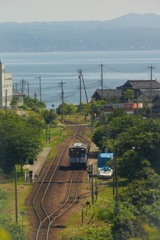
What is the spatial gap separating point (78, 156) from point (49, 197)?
408cm

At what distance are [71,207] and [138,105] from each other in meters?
21.1

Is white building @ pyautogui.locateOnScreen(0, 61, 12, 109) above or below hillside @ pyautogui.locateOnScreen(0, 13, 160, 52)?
below

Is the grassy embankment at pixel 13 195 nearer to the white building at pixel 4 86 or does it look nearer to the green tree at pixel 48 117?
the green tree at pixel 48 117

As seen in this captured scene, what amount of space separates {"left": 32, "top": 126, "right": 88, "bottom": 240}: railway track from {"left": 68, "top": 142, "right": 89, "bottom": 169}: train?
25cm

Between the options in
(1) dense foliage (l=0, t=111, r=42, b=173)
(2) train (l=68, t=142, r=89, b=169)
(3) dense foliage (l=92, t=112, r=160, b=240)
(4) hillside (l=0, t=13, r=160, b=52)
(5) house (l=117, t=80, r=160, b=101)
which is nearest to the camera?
(3) dense foliage (l=92, t=112, r=160, b=240)

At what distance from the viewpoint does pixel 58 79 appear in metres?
85.8

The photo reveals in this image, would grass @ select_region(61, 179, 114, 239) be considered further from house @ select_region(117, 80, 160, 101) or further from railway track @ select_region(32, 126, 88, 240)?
house @ select_region(117, 80, 160, 101)

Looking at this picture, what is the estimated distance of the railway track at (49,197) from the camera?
11773 mm

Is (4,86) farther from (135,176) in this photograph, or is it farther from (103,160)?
(135,176)

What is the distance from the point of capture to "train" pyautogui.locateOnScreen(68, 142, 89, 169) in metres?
A: 18.5

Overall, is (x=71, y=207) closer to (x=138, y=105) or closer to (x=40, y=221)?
(x=40, y=221)

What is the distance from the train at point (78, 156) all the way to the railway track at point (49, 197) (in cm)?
25

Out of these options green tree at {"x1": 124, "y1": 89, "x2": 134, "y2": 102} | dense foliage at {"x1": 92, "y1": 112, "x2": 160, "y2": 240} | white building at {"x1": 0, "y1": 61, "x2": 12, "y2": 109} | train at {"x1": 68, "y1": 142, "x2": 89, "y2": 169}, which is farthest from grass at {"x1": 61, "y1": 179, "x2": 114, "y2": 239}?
green tree at {"x1": 124, "y1": 89, "x2": 134, "y2": 102}

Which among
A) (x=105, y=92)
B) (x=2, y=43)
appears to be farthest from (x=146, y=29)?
(x=105, y=92)
